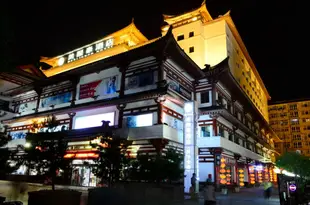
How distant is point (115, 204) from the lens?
1262cm

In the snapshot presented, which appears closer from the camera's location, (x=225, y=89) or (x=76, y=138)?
(x=76, y=138)

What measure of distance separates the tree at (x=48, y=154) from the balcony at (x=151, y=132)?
958 cm

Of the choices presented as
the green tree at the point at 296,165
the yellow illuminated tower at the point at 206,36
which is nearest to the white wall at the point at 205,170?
the green tree at the point at 296,165

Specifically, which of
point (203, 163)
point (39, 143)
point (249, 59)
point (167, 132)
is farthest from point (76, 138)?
point (249, 59)

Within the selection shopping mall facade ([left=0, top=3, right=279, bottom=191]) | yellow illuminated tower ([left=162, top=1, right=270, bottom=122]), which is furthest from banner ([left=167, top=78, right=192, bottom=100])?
yellow illuminated tower ([left=162, top=1, right=270, bottom=122])

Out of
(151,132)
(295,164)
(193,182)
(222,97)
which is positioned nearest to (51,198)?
(193,182)

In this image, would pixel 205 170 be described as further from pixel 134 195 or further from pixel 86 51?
pixel 86 51

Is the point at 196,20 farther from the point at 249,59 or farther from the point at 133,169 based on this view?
the point at 133,169

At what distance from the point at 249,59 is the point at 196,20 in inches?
703

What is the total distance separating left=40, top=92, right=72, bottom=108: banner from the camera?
30753 mm

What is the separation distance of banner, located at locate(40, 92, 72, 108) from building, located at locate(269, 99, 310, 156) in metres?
78.6

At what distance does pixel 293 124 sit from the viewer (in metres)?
90.8

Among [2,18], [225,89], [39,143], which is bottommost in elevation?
[39,143]

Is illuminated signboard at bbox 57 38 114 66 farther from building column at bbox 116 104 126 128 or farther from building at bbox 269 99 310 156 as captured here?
building at bbox 269 99 310 156
